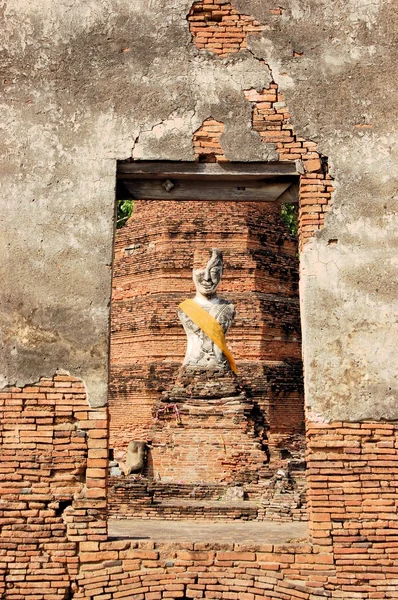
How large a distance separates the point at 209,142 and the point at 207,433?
6.48m

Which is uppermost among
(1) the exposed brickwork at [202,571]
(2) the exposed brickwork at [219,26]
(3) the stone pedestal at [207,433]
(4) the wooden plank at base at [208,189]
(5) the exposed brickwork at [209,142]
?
(2) the exposed brickwork at [219,26]

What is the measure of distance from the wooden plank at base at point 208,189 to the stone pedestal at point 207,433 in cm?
579

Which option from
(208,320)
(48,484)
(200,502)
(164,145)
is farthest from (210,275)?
(48,484)

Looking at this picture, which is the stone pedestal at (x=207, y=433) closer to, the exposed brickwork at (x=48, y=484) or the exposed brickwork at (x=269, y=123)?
the exposed brickwork at (x=48, y=484)

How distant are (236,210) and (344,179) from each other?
10218 mm

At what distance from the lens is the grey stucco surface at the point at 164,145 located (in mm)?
6461

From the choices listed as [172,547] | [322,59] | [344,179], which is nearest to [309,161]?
[344,179]

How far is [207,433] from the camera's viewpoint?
12.4 m

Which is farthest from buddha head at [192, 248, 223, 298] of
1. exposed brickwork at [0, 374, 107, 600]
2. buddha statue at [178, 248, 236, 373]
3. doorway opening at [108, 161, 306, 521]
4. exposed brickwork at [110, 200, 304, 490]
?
exposed brickwork at [0, 374, 107, 600]

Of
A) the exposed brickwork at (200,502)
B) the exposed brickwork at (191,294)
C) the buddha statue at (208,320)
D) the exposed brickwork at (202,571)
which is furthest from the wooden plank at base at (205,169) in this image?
the exposed brickwork at (191,294)

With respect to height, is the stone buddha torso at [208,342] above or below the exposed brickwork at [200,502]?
above

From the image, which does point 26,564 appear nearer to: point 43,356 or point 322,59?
point 43,356

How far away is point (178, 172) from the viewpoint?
677 centimetres

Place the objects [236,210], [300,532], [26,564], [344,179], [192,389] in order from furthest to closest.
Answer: [236,210]
[192,389]
[300,532]
[344,179]
[26,564]
